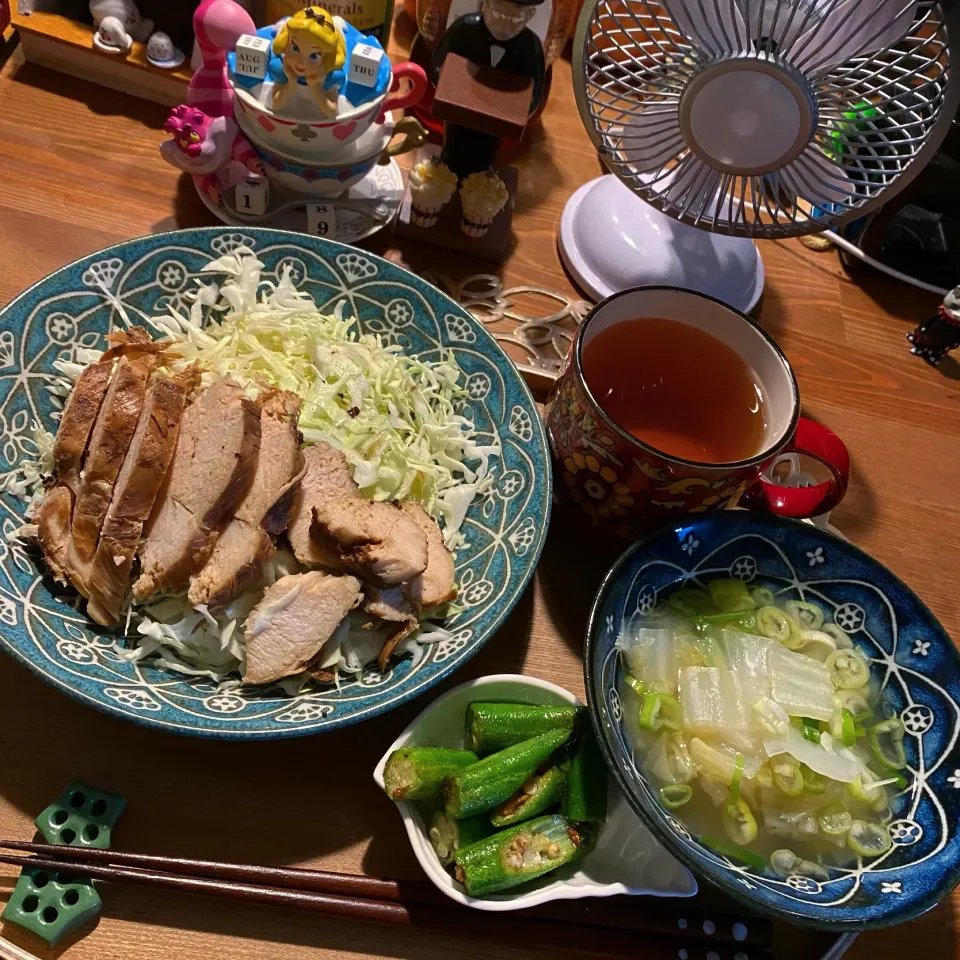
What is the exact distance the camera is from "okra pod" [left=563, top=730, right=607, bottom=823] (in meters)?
1.21

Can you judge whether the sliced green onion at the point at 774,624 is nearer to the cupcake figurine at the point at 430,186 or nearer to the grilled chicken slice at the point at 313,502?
the grilled chicken slice at the point at 313,502

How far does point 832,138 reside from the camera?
1.47m

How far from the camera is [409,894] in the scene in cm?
116

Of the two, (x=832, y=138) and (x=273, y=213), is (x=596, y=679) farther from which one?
(x=273, y=213)

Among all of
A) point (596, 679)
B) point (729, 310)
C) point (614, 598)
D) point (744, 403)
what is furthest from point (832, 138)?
point (596, 679)

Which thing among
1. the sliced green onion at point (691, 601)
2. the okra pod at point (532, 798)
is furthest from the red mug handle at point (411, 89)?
the okra pod at point (532, 798)

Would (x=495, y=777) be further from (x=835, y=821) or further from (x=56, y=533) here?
(x=56, y=533)

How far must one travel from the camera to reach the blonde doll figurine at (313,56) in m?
1.54

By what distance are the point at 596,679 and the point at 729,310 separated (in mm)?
824

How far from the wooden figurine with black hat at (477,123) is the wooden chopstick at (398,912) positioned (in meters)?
1.50

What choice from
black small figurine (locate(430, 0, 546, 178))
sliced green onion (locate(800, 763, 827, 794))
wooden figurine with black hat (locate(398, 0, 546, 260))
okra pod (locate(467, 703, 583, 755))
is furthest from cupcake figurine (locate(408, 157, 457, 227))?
sliced green onion (locate(800, 763, 827, 794))

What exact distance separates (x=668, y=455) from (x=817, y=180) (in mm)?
716

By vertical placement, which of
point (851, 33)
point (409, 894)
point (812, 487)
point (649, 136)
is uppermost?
point (851, 33)

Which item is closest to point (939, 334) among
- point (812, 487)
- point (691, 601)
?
point (812, 487)
